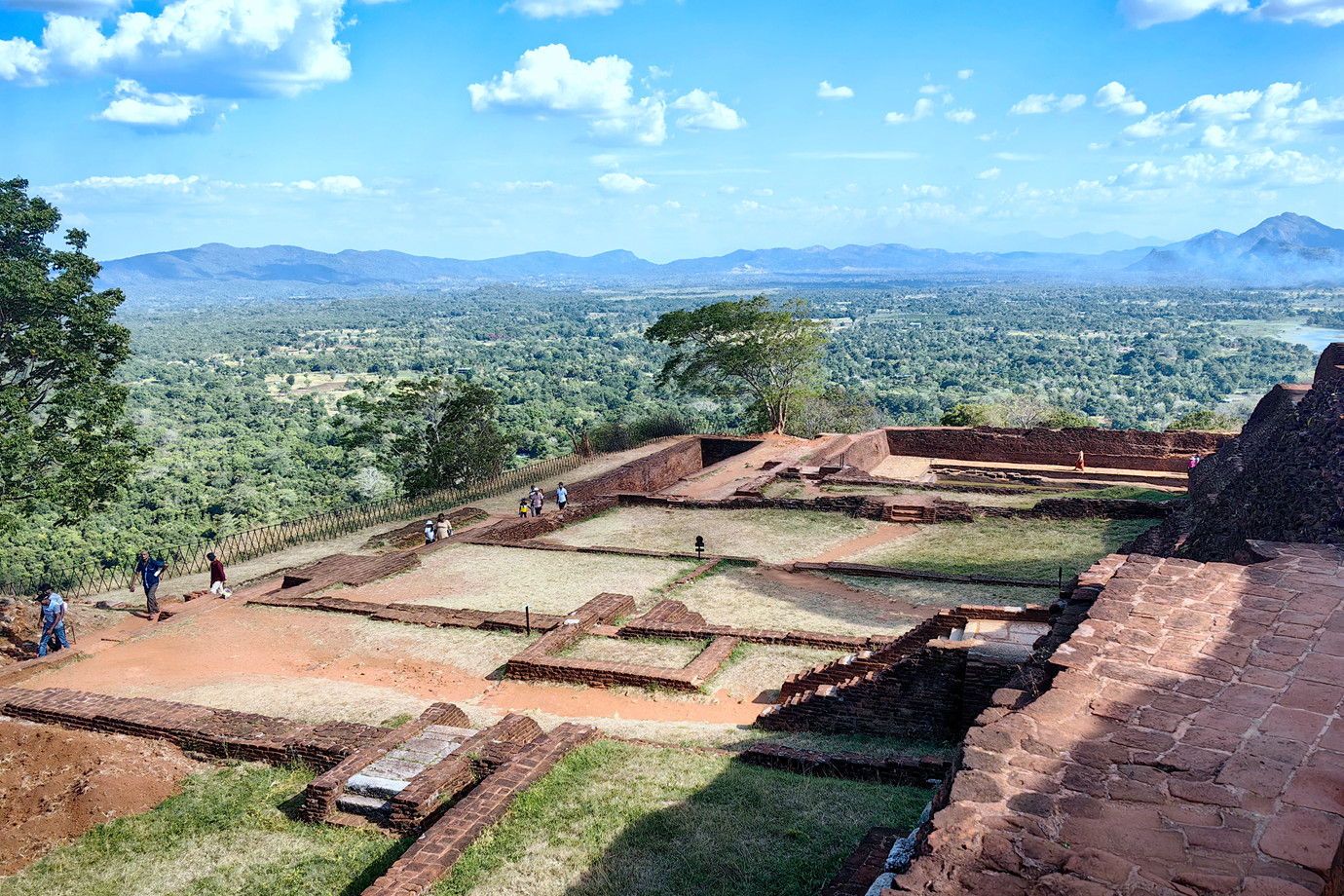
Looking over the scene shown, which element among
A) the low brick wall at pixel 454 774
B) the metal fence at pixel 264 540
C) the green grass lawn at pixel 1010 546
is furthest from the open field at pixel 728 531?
the low brick wall at pixel 454 774

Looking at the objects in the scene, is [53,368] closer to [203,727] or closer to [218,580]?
[218,580]

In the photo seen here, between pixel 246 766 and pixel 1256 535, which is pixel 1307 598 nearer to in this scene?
pixel 1256 535

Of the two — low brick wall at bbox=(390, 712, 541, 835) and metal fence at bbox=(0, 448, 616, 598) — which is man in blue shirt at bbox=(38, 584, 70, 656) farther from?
low brick wall at bbox=(390, 712, 541, 835)

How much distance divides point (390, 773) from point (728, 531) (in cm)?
1160

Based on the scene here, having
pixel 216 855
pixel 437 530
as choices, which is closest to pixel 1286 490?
pixel 216 855

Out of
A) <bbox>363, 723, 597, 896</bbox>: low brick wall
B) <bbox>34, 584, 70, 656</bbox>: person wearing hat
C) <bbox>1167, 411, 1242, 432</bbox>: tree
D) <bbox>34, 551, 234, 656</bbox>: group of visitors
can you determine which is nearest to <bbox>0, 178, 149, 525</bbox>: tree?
<bbox>34, 551, 234, 656</bbox>: group of visitors

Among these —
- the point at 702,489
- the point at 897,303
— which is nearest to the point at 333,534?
the point at 702,489

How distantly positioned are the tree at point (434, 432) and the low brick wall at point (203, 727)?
629 inches

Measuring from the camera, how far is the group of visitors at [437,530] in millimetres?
17297

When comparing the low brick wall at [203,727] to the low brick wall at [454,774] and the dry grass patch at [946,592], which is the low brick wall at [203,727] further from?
the dry grass patch at [946,592]

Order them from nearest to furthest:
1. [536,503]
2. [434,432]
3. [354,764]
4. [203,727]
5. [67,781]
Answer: [354,764] → [67,781] → [203,727] → [536,503] → [434,432]

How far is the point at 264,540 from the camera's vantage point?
743 inches

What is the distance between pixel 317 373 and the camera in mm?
88688

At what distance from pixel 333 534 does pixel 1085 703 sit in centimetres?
1743
